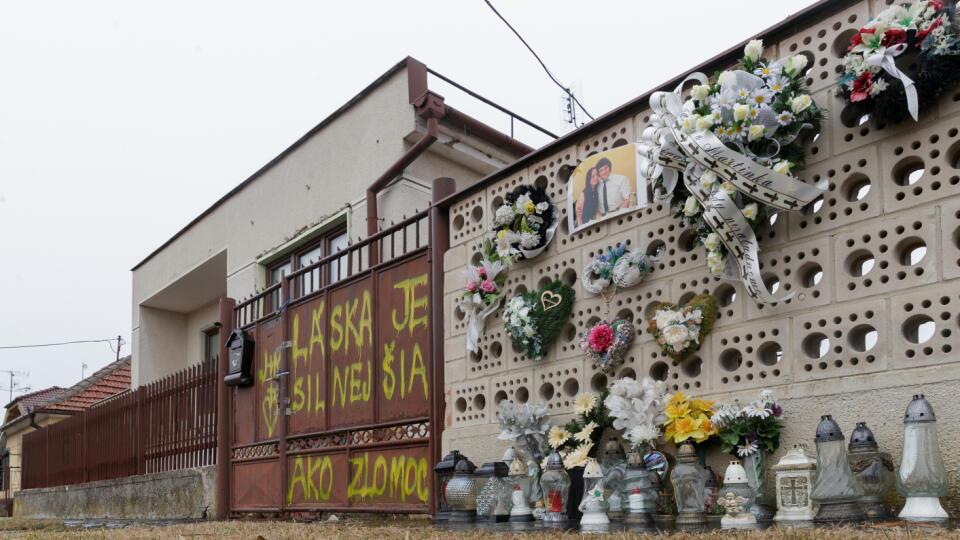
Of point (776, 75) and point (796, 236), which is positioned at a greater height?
point (776, 75)

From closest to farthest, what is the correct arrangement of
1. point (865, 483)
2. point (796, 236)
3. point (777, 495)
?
point (865, 483), point (777, 495), point (796, 236)

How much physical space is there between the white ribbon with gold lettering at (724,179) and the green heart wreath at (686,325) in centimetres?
33

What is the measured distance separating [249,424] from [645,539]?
6.53 metres

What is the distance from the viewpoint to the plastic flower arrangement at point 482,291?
6.18 m

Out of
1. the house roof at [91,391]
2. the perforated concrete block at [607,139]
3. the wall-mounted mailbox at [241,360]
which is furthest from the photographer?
the house roof at [91,391]

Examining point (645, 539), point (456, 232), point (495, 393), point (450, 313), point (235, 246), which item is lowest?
point (645, 539)

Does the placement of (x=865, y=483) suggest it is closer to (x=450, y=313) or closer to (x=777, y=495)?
(x=777, y=495)

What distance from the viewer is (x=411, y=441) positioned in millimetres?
6879

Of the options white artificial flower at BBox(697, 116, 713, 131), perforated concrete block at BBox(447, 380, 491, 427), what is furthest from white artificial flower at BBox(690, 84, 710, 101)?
perforated concrete block at BBox(447, 380, 491, 427)

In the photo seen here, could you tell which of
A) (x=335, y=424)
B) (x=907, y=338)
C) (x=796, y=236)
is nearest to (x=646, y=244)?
(x=796, y=236)

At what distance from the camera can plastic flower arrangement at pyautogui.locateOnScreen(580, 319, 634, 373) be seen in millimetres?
5090

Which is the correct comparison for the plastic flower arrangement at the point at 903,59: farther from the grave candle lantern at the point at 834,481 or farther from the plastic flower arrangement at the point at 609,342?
the plastic flower arrangement at the point at 609,342

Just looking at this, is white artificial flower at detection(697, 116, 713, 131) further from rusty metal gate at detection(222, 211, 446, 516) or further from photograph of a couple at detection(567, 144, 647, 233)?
rusty metal gate at detection(222, 211, 446, 516)

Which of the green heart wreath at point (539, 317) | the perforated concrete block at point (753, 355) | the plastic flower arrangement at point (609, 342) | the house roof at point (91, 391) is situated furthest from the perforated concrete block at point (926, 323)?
the house roof at point (91, 391)
